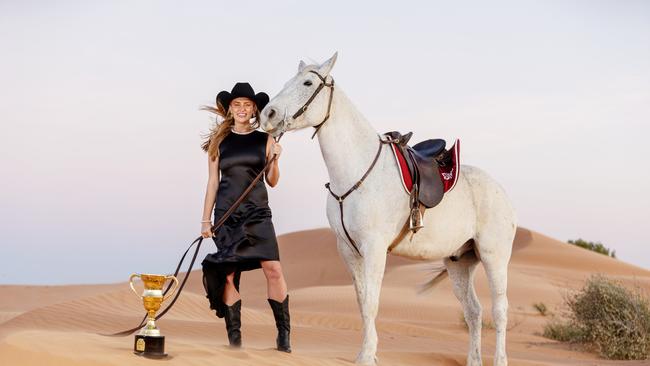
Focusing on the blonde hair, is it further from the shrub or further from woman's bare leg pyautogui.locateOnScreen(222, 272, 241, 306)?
the shrub

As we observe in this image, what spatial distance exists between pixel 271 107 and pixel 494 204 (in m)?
3.08

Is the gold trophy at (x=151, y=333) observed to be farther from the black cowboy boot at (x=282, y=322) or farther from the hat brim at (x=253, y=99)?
the hat brim at (x=253, y=99)

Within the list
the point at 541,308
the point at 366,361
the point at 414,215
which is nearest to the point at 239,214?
the point at 414,215

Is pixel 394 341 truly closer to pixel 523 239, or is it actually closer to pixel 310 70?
pixel 310 70

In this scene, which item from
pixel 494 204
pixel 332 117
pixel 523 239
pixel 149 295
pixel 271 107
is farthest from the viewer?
pixel 523 239

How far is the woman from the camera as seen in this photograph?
7750 mm

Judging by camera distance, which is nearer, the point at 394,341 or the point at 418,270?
the point at 394,341

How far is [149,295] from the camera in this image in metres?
6.52

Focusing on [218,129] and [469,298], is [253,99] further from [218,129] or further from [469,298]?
[469,298]

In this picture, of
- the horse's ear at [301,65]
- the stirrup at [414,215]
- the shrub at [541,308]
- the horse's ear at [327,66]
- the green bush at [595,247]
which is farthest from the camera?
the green bush at [595,247]

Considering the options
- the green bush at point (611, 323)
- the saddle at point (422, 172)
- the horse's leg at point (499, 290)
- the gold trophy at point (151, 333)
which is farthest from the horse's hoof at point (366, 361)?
the green bush at point (611, 323)

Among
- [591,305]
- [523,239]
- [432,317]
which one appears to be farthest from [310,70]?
[523,239]

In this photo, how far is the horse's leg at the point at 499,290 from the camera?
29.6 feet

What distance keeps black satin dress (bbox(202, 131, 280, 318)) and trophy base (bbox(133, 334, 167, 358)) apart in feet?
4.36
